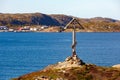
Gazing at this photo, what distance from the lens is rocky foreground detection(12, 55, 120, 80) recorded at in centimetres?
4688

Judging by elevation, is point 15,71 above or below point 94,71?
below

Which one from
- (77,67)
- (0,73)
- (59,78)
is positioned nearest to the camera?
(59,78)

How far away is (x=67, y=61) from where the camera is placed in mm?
51094

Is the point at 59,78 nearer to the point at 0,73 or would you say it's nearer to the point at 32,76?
the point at 32,76

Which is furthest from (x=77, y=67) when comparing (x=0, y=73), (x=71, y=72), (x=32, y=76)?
(x=0, y=73)

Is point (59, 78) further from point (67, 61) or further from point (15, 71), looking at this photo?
point (15, 71)

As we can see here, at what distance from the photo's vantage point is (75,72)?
4791cm

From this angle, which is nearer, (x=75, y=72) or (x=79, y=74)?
(x=79, y=74)

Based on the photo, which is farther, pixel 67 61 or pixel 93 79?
pixel 67 61

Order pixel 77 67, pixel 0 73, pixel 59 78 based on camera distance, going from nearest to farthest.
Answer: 1. pixel 59 78
2. pixel 77 67
3. pixel 0 73

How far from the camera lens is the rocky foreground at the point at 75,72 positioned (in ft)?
154

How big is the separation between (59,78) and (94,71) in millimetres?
4403

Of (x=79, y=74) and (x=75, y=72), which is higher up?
(x=75, y=72)

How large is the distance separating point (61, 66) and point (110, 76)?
18.9 feet
